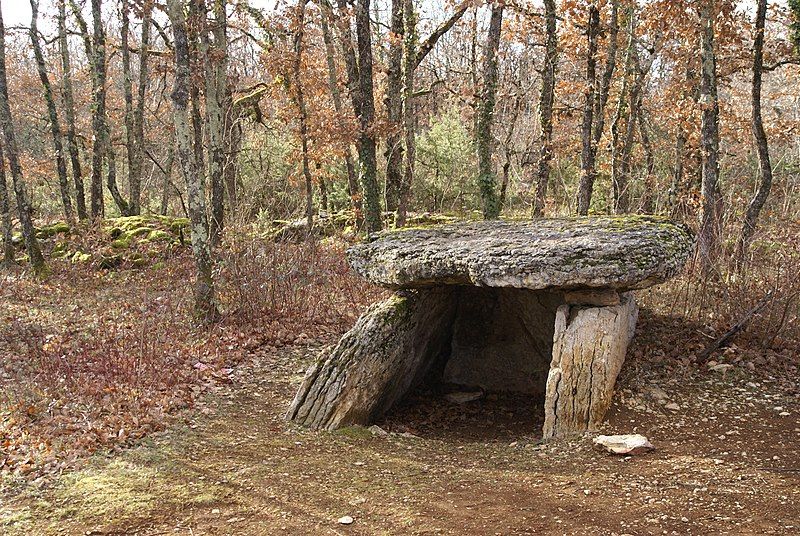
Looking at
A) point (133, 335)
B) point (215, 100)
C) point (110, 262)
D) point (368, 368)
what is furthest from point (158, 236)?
point (368, 368)

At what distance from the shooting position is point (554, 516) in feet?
12.6

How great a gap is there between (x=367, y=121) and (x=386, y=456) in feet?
21.8

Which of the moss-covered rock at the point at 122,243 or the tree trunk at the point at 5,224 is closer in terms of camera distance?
the tree trunk at the point at 5,224

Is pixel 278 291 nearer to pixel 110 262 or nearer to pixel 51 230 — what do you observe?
pixel 110 262

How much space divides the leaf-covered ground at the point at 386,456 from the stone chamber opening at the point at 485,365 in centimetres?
6

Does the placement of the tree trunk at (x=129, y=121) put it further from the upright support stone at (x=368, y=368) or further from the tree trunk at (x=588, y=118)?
the upright support stone at (x=368, y=368)

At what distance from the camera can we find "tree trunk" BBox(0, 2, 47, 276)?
38.3ft

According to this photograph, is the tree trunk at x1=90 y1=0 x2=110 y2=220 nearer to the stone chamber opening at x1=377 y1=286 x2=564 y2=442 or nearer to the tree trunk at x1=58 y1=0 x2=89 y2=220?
the tree trunk at x1=58 y1=0 x2=89 y2=220

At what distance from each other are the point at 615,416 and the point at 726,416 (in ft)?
3.09

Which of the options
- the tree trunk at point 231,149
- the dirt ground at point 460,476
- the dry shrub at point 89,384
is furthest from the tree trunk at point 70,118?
the dirt ground at point 460,476

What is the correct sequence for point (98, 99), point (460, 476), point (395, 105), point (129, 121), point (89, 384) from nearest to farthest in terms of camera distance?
point (460, 476)
point (89, 384)
point (395, 105)
point (98, 99)
point (129, 121)

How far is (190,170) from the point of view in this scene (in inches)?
326

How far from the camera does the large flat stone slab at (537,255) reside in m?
5.43

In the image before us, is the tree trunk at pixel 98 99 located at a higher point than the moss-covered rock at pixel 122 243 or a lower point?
higher
